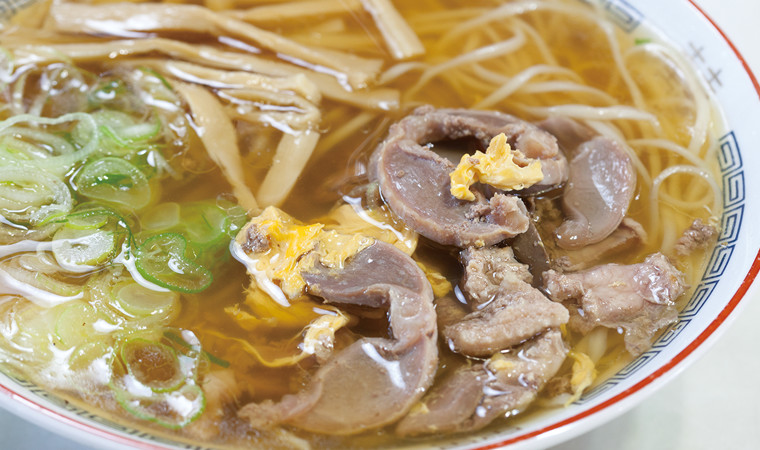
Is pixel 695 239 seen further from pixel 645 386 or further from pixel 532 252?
pixel 645 386

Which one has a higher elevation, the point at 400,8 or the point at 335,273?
the point at 400,8

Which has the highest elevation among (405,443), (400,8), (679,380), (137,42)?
(400,8)

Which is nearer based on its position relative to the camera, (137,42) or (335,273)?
(335,273)

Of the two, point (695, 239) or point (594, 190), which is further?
point (594, 190)

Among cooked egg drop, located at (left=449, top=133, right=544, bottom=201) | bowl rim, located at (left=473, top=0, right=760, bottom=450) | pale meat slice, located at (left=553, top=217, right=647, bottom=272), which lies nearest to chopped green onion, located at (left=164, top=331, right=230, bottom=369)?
bowl rim, located at (left=473, top=0, right=760, bottom=450)

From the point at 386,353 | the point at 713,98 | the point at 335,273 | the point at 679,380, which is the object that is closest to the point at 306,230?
the point at 335,273

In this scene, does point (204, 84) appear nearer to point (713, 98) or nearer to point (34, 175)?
point (34, 175)

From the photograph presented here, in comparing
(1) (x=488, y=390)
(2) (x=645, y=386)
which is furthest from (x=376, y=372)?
(2) (x=645, y=386)

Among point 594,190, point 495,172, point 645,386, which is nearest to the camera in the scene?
point 645,386
